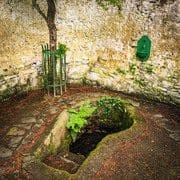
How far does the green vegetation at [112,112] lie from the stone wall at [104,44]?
2.42 feet

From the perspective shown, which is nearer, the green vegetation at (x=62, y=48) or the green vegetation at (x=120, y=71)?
the green vegetation at (x=120, y=71)

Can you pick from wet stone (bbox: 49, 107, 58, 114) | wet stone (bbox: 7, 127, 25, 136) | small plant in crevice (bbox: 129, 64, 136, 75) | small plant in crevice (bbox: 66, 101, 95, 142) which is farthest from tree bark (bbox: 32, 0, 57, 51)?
wet stone (bbox: 7, 127, 25, 136)

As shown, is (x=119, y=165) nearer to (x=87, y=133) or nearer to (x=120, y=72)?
(x=87, y=133)

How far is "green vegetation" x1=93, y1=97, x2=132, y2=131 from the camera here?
21.7 feet

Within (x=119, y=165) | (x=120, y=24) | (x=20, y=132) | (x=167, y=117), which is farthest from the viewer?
(x=120, y=24)

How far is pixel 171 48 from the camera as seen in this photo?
6512 millimetres

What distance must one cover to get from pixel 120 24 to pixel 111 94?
1609 millimetres

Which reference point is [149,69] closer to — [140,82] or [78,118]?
[140,82]

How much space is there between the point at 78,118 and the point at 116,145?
1.23 m

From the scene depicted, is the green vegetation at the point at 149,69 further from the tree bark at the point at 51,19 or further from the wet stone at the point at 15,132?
the wet stone at the point at 15,132

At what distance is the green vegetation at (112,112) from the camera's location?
661cm

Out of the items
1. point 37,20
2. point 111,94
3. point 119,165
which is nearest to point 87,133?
point 111,94

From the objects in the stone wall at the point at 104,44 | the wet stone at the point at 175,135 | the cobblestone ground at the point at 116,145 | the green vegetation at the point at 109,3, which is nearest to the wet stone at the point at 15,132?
the cobblestone ground at the point at 116,145

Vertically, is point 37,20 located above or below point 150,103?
above
